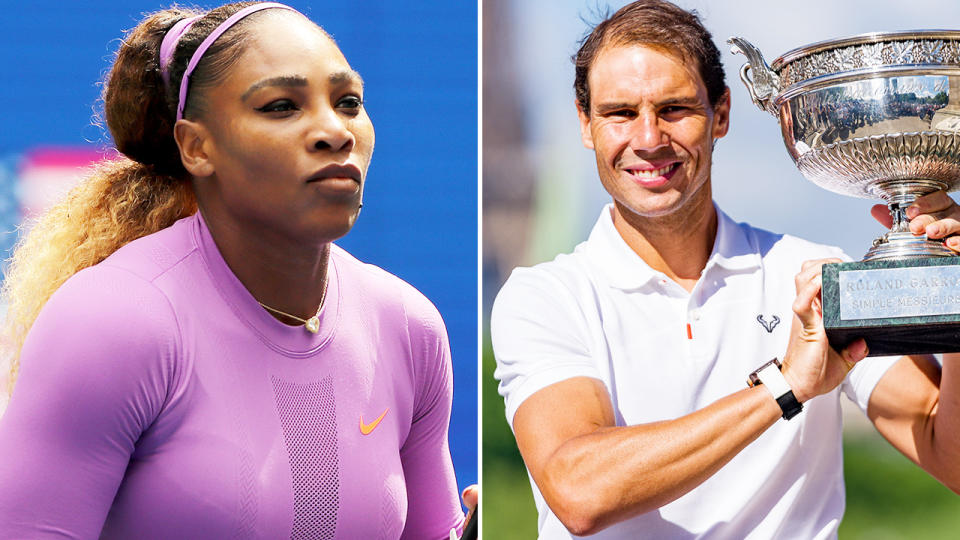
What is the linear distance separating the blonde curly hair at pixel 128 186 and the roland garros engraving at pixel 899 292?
87 centimetres

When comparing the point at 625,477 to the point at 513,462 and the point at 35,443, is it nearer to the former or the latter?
the point at 35,443

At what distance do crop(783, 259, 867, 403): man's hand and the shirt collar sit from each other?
37 centimetres

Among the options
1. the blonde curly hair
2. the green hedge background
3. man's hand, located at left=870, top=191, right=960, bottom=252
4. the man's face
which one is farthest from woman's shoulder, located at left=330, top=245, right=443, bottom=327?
the green hedge background

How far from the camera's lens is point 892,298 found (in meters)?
1.37

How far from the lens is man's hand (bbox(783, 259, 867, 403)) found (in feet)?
4.64

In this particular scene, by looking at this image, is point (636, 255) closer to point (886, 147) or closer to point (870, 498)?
point (886, 147)

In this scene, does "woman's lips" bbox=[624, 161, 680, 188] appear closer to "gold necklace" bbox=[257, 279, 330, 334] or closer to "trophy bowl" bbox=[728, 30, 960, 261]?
"trophy bowl" bbox=[728, 30, 960, 261]

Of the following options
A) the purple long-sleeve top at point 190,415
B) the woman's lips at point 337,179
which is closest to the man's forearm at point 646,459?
the purple long-sleeve top at point 190,415

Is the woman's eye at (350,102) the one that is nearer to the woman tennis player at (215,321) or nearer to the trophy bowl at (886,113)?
the woman tennis player at (215,321)

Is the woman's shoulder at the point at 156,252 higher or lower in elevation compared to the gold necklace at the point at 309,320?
higher

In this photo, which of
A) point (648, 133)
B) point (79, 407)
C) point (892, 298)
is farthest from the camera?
point (648, 133)

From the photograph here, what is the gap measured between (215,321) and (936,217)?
3.44 feet

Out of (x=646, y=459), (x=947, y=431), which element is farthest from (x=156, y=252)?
(x=947, y=431)

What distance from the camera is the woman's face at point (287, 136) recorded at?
127cm
